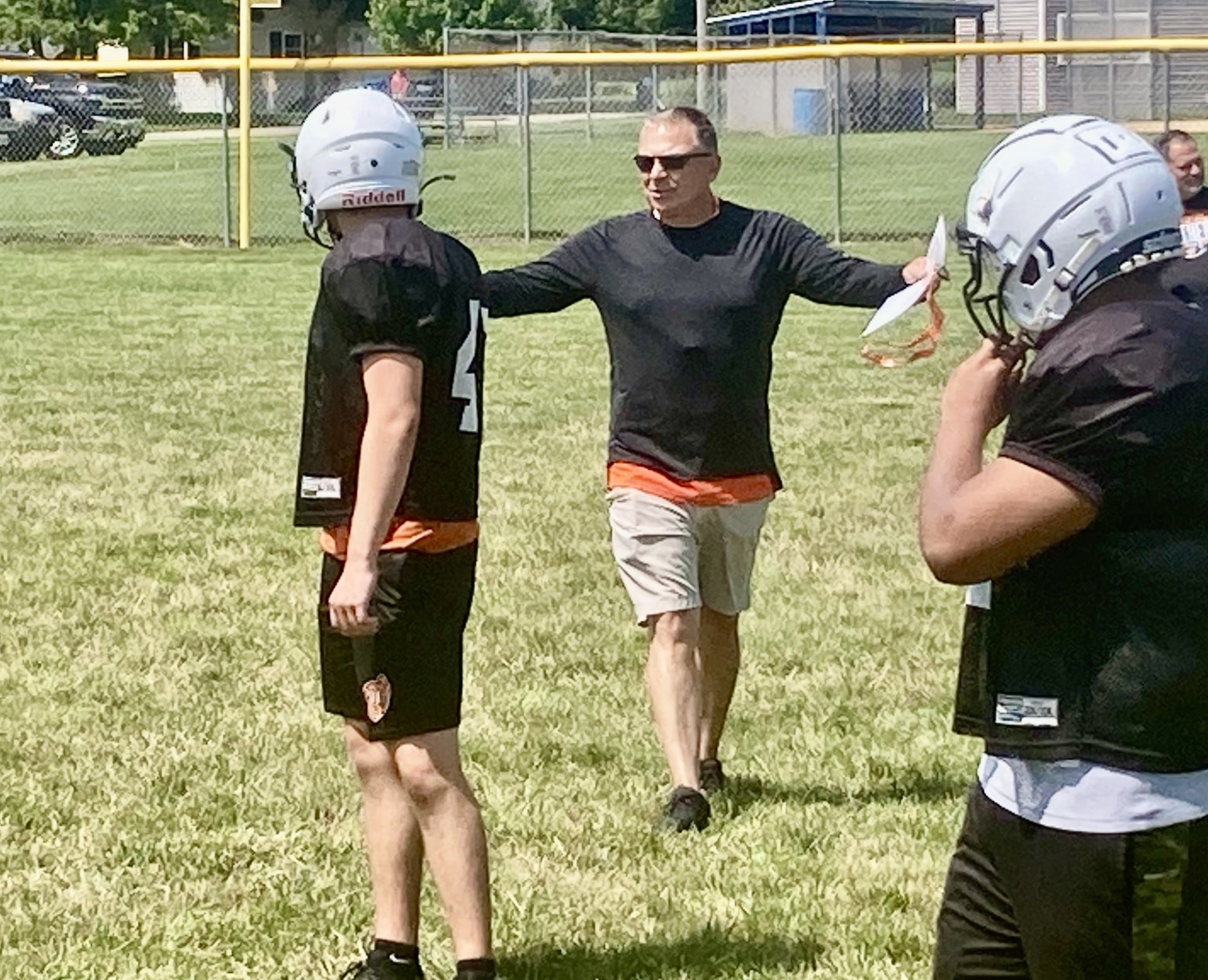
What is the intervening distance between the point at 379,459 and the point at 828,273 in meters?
2.21

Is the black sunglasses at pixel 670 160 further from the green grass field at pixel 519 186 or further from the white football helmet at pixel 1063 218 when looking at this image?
the green grass field at pixel 519 186

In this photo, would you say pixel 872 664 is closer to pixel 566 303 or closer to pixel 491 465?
pixel 566 303

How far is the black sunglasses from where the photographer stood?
5.94 metres

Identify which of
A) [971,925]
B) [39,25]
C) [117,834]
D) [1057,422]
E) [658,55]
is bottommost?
[117,834]

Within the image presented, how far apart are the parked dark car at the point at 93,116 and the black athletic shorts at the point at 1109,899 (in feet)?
93.6

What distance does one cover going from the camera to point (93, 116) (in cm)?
3139

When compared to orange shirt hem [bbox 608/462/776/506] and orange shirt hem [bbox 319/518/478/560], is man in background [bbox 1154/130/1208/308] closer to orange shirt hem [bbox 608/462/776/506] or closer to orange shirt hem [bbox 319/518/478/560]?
orange shirt hem [bbox 608/462/776/506]

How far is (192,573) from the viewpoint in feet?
28.9

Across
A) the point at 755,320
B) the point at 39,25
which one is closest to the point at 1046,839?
the point at 755,320

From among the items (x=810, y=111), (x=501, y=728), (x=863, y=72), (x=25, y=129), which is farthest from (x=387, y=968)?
(x=810, y=111)

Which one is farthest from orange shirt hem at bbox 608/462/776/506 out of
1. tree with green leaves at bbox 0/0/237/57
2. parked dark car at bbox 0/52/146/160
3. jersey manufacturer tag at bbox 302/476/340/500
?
tree with green leaves at bbox 0/0/237/57

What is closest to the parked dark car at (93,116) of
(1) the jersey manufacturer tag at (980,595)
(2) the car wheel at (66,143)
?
(2) the car wheel at (66,143)

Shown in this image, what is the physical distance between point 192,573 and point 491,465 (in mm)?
2693

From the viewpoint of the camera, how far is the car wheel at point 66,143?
3173cm
